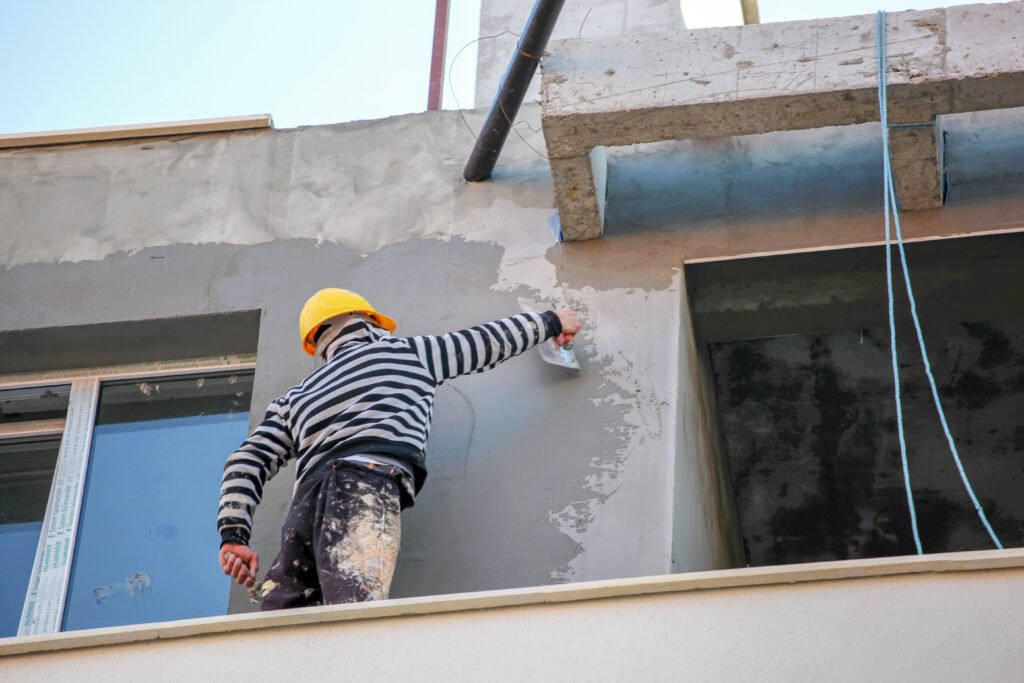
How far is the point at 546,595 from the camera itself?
4.52m

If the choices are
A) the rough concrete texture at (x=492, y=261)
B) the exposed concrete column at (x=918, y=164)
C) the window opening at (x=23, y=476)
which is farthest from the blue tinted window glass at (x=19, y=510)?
the exposed concrete column at (x=918, y=164)

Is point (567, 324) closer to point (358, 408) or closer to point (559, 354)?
point (559, 354)

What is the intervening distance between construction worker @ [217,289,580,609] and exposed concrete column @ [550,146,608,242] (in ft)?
1.83

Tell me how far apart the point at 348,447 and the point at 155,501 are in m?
1.67

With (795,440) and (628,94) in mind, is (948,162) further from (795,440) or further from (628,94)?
(795,440)

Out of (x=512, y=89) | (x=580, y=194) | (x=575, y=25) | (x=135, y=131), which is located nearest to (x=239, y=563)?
(x=580, y=194)

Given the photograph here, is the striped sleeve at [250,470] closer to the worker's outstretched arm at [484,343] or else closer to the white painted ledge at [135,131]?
the worker's outstretched arm at [484,343]

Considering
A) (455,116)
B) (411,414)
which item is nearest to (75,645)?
(411,414)

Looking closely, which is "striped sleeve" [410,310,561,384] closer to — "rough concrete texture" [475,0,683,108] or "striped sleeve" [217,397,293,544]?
"striped sleeve" [217,397,293,544]

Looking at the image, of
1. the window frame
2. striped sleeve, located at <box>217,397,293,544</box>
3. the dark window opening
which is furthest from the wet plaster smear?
the dark window opening

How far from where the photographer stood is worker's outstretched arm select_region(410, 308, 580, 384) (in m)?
5.89

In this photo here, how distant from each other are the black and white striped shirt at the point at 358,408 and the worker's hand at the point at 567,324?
27 centimetres

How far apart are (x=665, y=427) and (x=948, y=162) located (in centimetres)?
185

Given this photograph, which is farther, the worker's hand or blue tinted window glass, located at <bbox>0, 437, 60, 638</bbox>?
blue tinted window glass, located at <bbox>0, 437, 60, 638</bbox>
